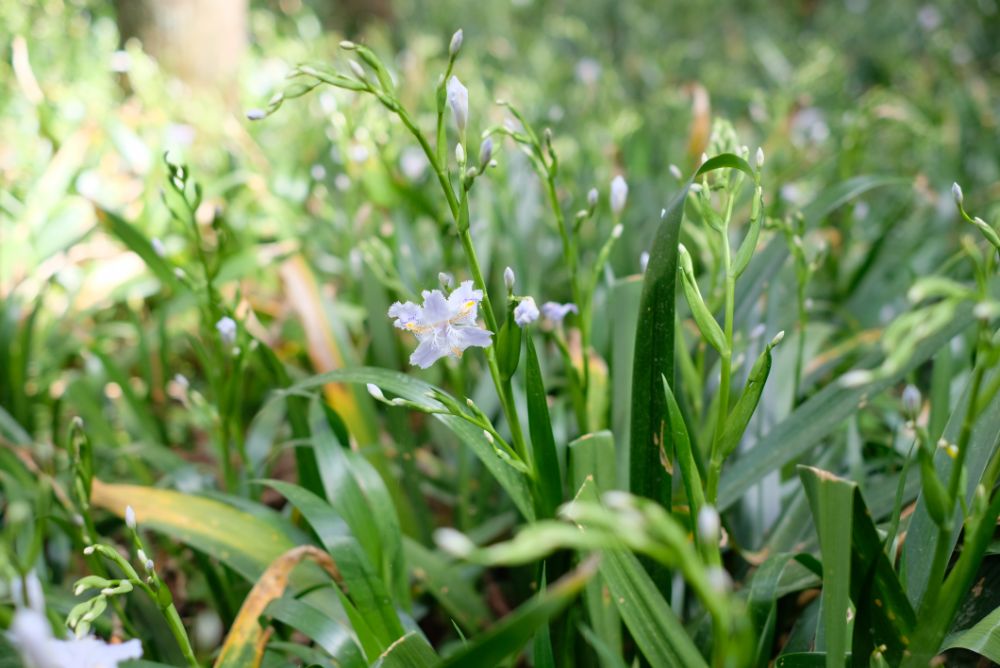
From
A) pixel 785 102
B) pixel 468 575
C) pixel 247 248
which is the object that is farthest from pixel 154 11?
pixel 468 575

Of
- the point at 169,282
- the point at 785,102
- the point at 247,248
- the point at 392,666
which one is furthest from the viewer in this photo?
the point at 785,102

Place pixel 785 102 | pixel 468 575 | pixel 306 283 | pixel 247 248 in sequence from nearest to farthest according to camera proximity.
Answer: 1. pixel 468 575
2. pixel 306 283
3. pixel 247 248
4. pixel 785 102

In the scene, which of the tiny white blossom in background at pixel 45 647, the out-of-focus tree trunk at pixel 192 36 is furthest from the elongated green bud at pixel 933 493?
the out-of-focus tree trunk at pixel 192 36

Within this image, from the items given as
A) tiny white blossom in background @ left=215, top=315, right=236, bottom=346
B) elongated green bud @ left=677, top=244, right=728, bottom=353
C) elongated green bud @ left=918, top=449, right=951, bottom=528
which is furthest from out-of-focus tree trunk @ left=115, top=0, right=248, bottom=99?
elongated green bud @ left=918, top=449, right=951, bottom=528

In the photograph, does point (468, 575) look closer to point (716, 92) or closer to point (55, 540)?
point (55, 540)

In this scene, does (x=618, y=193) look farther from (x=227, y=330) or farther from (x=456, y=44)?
(x=227, y=330)

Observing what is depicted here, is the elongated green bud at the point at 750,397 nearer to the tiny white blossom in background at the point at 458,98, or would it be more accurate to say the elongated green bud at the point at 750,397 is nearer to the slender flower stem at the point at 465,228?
the slender flower stem at the point at 465,228
